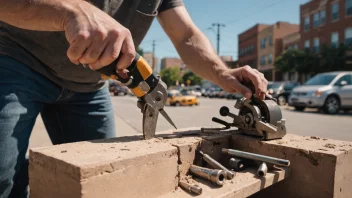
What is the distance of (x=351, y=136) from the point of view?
6875 mm

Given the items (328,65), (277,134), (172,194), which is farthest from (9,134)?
(328,65)

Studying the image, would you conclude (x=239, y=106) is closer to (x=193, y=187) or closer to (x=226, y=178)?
(x=226, y=178)

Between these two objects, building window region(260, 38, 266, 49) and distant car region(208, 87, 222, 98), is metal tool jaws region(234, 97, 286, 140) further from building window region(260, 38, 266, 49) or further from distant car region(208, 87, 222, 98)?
building window region(260, 38, 266, 49)

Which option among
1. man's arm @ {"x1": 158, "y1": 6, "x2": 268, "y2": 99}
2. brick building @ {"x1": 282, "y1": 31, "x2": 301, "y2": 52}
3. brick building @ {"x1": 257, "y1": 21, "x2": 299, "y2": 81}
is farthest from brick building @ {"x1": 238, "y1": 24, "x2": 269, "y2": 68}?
man's arm @ {"x1": 158, "y1": 6, "x2": 268, "y2": 99}

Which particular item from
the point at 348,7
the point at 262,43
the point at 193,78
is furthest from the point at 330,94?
the point at 193,78

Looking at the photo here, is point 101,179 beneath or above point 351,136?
above

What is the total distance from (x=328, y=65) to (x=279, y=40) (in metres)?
16.7

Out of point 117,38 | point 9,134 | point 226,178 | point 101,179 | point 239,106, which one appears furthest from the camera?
point 239,106

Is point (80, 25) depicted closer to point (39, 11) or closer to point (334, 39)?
point (39, 11)

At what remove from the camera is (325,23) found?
30391mm

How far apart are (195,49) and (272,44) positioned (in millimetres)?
42373

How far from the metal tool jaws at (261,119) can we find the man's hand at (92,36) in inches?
36.9

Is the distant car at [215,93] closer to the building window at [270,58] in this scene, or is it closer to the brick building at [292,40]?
the brick building at [292,40]

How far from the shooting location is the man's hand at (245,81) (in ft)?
6.52
